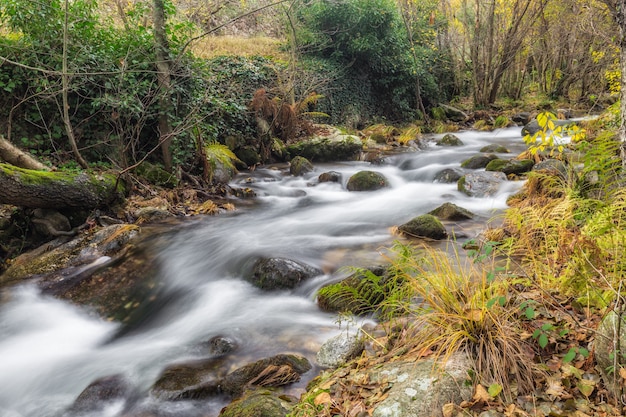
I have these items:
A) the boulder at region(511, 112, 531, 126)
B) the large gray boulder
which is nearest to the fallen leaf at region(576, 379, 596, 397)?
the large gray boulder

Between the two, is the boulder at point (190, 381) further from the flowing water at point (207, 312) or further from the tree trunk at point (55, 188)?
the tree trunk at point (55, 188)

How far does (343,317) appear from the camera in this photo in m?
4.33

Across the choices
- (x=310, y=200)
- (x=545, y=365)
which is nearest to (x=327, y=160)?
(x=310, y=200)

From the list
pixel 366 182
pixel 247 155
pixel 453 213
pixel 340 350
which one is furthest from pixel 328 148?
pixel 340 350

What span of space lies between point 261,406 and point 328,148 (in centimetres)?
1137

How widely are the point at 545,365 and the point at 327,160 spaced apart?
11.6 metres

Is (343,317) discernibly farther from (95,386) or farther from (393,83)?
(393,83)

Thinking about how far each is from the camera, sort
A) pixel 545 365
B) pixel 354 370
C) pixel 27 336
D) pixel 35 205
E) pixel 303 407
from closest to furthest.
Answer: pixel 545 365
pixel 303 407
pixel 354 370
pixel 27 336
pixel 35 205

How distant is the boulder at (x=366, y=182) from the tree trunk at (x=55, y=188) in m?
5.58

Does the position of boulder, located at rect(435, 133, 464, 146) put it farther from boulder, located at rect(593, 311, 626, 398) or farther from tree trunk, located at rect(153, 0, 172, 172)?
boulder, located at rect(593, 311, 626, 398)

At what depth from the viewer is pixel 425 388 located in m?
2.46

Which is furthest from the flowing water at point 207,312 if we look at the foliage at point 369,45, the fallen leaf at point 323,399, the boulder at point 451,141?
the foliage at point 369,45

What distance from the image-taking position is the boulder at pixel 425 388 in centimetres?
238

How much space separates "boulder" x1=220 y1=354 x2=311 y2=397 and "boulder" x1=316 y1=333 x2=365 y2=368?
0.17 meters
